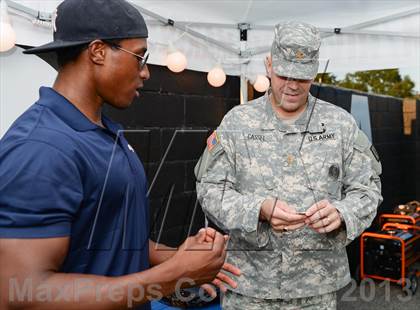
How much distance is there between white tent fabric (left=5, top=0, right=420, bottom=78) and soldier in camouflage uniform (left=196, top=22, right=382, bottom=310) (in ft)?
3.37

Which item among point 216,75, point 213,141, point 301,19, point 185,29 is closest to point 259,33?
point 301,19

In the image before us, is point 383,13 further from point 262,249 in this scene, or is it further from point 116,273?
point 116,273

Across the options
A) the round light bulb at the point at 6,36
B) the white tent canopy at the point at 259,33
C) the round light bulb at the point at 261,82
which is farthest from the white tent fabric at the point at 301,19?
the round light bulb at the point at 6,36

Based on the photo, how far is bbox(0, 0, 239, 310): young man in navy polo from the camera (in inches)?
33.1

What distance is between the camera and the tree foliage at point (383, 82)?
60.0ft

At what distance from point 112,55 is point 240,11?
1.90 metres

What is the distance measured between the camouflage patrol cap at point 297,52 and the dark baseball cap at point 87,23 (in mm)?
807

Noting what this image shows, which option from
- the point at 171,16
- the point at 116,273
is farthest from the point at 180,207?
the point at 116,273

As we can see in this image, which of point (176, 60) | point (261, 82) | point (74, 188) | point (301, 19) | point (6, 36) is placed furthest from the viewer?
point (261, 82)

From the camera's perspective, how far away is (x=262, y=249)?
5.66 feet

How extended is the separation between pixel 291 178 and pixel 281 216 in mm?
286

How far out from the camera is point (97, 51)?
3.43 feet

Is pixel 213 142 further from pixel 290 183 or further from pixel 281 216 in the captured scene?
pixel 281 216

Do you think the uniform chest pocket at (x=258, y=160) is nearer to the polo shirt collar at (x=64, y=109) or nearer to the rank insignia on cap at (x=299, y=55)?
the rank insignia on cap at (x=299, y=55)
